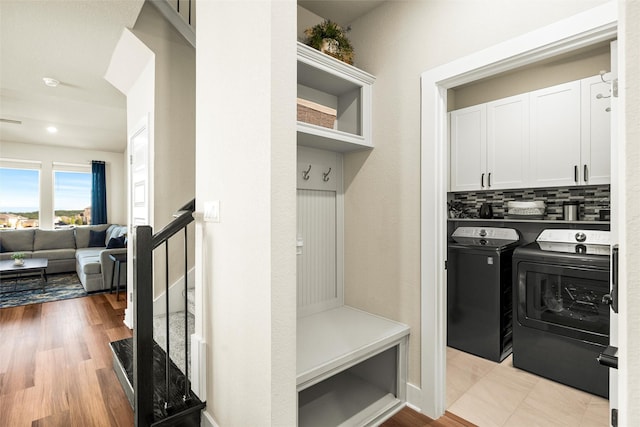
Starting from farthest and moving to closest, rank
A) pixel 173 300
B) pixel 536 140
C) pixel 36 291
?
pixel 36 291
pixel 173 300
pixel 536 140

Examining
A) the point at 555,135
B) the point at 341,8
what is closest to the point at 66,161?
the point at 341,8

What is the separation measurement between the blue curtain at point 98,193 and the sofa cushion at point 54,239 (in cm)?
74

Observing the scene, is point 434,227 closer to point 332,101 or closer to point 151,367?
point 332,101

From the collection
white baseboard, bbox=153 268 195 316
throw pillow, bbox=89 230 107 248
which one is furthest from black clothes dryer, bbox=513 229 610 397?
throw pillow, bbox=89 230 107 248

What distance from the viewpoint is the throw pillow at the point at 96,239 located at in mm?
6734

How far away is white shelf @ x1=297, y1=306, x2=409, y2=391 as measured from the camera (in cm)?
157

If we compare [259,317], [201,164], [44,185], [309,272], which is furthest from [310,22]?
[44,185]

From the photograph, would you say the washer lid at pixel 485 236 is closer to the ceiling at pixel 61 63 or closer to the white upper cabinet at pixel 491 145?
the white upper cabinet at pixel 491 145

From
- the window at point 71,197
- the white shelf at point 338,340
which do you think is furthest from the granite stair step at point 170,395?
the window at point 71,197

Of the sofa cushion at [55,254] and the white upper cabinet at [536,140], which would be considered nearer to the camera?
the white upper cabinet at [536,140]

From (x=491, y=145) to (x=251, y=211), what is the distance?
2.52 metres

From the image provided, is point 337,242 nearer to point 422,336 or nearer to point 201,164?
point 422,336

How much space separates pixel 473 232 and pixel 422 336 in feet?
5.54

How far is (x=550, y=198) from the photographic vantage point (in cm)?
294
